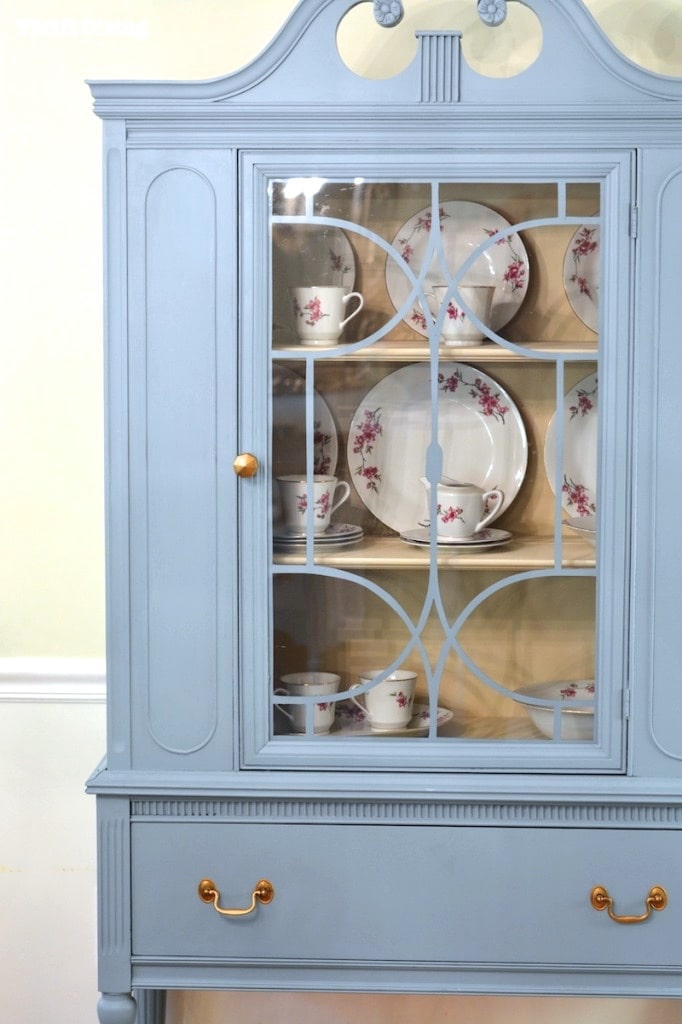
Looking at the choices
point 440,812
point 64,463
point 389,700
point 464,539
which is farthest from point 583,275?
point 64,463

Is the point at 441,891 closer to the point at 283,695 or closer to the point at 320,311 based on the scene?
the point at 283,695

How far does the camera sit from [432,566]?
1325 mm

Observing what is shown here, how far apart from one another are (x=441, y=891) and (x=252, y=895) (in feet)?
0.78

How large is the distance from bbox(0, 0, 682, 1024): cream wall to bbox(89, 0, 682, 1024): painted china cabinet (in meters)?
0.44

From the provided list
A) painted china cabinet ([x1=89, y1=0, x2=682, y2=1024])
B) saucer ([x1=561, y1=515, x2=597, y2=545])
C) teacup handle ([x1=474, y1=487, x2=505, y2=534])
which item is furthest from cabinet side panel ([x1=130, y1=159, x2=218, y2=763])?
saucer ([x1=561, y1=515, x2=597, y2=545])

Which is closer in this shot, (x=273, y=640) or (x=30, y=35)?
(x=273, y=640)

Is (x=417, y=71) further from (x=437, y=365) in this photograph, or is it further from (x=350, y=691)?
(x=350, y=691)

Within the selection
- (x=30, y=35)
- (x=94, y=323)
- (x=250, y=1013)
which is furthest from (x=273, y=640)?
(x=30, y=35)

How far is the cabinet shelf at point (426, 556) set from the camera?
132cm

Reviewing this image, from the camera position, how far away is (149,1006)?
1.70 metres

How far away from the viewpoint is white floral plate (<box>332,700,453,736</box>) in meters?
1.34

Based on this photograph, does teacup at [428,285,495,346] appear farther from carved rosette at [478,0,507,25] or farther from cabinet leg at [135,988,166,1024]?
cabinet leg at [135,988,166,1024]

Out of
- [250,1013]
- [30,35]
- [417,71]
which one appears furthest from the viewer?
[250,1013]

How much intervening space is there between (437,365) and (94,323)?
67 cm
